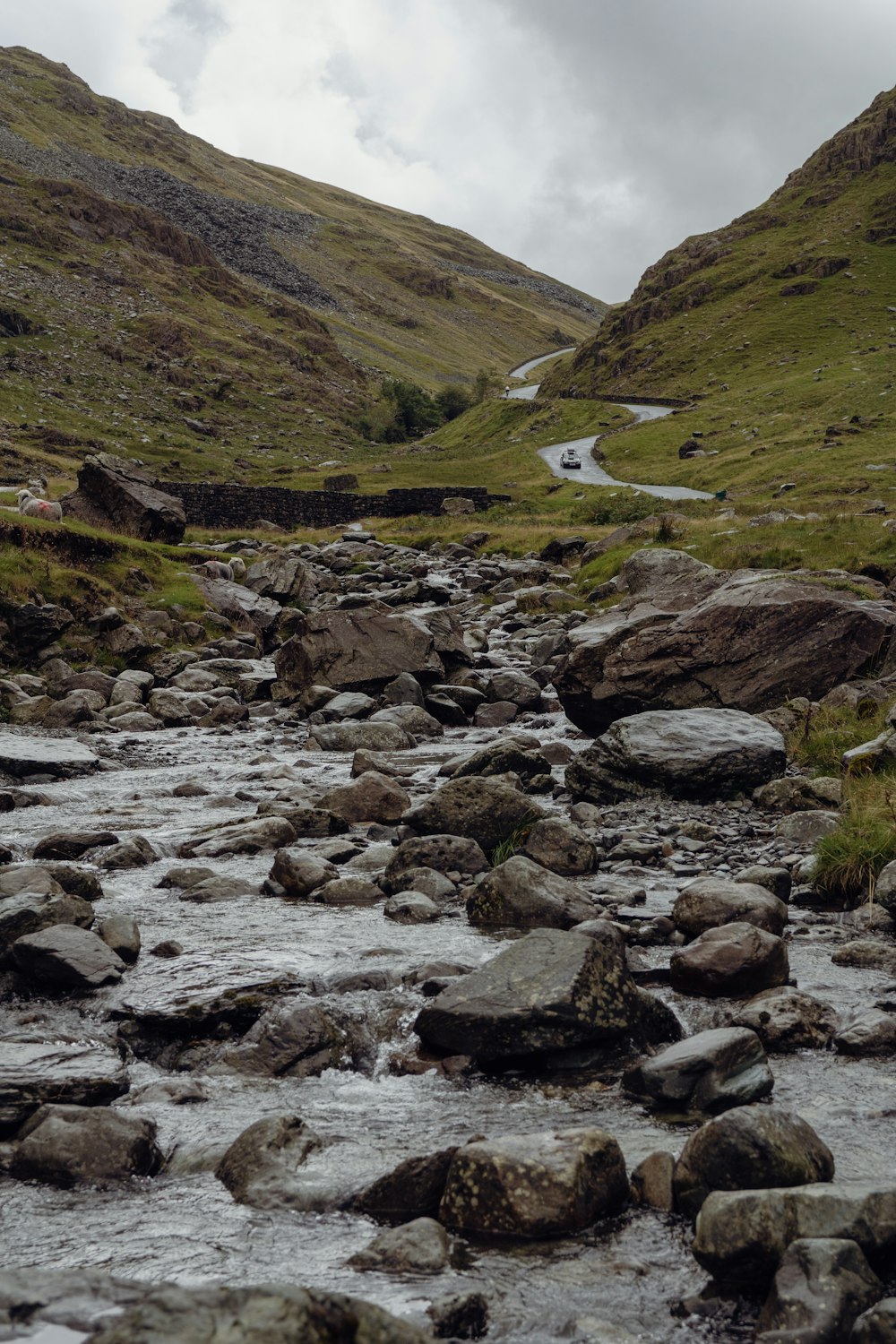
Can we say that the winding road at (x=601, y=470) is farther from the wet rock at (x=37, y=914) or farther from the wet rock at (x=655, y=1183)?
the wet rock at (x=655, y=1183)

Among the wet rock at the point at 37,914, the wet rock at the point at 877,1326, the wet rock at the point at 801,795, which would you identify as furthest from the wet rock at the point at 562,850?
the wet rock at the point at 877,1326

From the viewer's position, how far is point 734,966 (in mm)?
8094

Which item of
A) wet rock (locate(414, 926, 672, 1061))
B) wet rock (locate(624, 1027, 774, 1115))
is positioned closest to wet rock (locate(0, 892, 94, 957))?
wet rock (locate(414, 926, 672, 1061))

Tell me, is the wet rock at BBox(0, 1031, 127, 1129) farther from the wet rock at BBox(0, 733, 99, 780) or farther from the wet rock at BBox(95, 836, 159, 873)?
the wet rock at BBox(0, 733, 99, 780)

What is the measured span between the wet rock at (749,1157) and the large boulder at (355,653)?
1866 centimetres

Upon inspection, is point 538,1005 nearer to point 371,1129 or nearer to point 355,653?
point 371,1129

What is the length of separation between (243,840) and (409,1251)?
8243mm

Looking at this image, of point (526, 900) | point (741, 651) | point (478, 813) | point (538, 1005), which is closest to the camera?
point (538, 1005)

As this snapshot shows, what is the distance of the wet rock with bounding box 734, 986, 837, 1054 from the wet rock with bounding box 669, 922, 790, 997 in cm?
37

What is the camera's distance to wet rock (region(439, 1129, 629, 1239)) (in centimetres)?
527

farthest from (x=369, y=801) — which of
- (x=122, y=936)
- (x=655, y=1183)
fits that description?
(x=655, y=1183)

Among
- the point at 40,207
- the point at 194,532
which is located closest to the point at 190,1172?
the point at 194,532

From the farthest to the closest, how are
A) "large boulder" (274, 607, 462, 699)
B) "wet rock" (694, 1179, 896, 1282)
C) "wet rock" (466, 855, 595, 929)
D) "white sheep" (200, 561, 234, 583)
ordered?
"white sheep" (200, 561, 234, 583) → "large boulder" (274, 607, 462, 699) → "wet rock" (466, 855, 595, 929) → "wet rock" (694, 1179, 896, 1282)

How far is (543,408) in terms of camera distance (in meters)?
128
